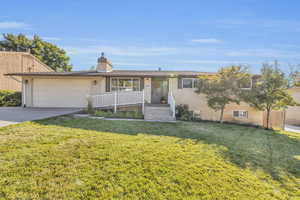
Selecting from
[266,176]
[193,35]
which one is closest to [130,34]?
[193,35]

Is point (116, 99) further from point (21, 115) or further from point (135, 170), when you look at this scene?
point (135, 170)

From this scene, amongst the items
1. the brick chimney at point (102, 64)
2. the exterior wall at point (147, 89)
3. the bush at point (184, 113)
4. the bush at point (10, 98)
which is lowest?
the bush at point (184, 113)

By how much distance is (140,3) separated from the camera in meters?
10.0

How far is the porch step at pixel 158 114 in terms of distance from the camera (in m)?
8.70

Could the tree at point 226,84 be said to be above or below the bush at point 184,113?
above

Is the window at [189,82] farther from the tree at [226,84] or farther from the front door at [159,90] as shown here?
the tree at [226,84]

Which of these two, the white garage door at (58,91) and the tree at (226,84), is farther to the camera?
the white garage door at (58,91)

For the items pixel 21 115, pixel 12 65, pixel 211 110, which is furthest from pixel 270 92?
pixel 12 65

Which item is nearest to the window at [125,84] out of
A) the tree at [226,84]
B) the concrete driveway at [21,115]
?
Result: the concrete driveway at [21,115]

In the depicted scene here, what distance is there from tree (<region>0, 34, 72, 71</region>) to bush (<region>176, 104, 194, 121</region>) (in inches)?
1197

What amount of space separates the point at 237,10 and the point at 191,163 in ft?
36.4

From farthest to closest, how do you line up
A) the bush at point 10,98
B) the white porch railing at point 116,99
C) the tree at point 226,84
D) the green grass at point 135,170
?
1. the bush at point 10,98
2. the white porch railing at point 116,99
3. the tree at point 226,84
4. the green grass at point 135,170

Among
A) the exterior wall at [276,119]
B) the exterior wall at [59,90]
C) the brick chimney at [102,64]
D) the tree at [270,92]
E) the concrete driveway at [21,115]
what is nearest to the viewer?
the concrete driveway at [21,115]

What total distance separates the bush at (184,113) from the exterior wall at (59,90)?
604 cm
